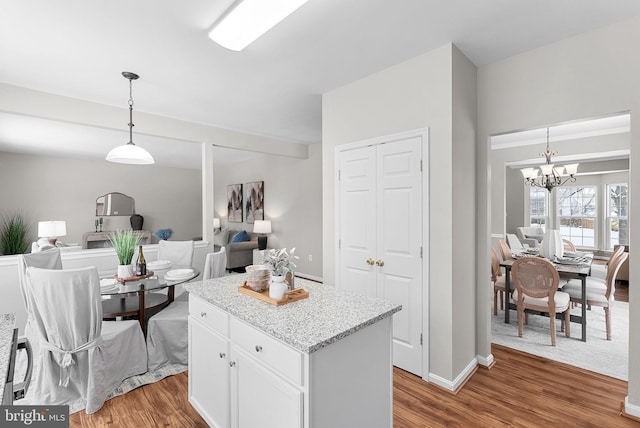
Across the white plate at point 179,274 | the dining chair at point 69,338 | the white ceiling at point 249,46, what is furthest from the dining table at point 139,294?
the white ceiling at point 249,46

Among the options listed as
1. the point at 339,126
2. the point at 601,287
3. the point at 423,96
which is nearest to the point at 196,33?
the point at 339,126

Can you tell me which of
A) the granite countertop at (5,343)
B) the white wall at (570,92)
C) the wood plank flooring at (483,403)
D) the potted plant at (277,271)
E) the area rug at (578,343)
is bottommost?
the wood plank flooring at (483,403)

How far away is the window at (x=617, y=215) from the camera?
7.52 metres

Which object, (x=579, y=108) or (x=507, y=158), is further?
(x=507, y=158)

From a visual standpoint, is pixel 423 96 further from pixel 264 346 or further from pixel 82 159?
pixel 82 159

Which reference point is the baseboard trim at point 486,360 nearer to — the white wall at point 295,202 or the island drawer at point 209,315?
the island drawer at point 209,315

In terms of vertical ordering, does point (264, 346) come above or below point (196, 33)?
below

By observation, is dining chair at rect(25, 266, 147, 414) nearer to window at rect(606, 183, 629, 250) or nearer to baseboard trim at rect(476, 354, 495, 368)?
baseboard trim at rect(476, 354, 495, 368)

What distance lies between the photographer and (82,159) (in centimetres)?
714

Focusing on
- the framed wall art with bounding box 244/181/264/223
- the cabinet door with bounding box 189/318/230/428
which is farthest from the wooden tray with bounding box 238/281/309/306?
the framed wall art with bounding box 244/181/264/223

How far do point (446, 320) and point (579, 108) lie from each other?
189 cm

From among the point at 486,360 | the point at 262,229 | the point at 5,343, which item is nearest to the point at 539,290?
the point at 486,360

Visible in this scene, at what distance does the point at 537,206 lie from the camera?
27.8ft

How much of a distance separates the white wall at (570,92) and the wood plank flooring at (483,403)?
1.01ft
